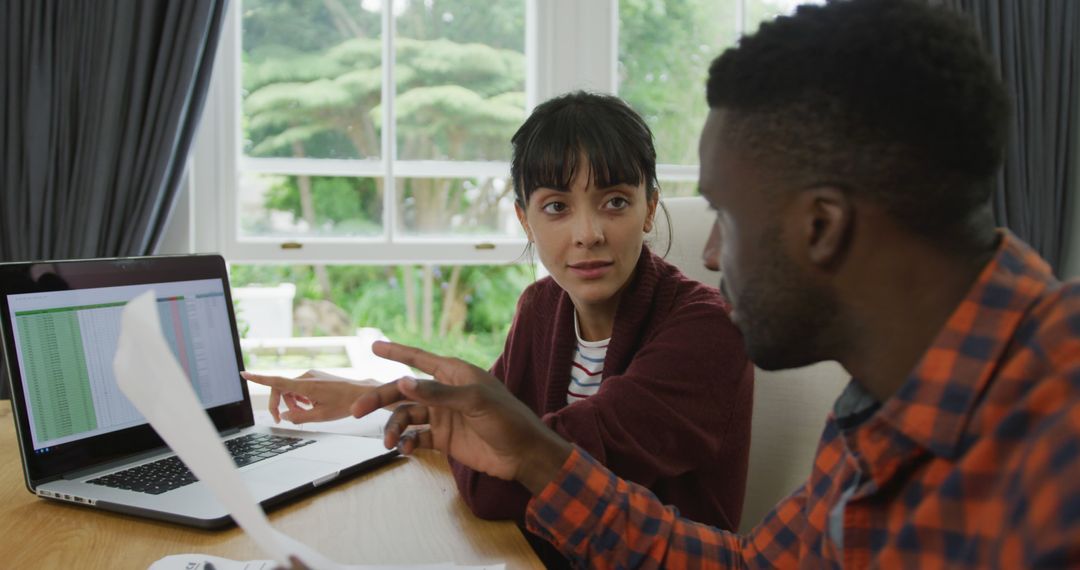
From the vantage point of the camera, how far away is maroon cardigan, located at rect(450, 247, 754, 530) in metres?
1.11

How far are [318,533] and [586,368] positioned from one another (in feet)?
1.86

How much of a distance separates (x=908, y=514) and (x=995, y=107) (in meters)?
0.30

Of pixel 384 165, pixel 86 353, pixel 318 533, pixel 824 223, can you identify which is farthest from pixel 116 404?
pixel 384 165

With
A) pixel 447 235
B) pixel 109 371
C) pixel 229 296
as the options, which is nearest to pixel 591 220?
pixel 229 296

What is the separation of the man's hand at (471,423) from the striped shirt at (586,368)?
1.38ft

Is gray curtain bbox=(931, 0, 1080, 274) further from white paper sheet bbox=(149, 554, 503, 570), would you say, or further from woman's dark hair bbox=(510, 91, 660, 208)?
white paper sheet bbox=(149, 554, 503, 570)

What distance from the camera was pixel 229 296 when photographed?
52.9 inches

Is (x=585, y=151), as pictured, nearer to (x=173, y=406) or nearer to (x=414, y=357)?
(x=414, y=357)

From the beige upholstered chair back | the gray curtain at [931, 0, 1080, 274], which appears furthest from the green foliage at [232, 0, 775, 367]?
the beige upholstered chair back

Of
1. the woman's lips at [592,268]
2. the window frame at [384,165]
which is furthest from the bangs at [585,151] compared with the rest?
the window frame at [384,165]

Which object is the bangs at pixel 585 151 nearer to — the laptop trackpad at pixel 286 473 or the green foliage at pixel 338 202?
the laptop trackpad at pixel 286 473

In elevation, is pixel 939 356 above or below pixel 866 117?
below

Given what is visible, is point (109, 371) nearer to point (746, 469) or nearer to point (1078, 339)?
point (746, 469)

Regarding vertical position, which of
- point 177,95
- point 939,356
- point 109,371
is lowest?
point 109,371
